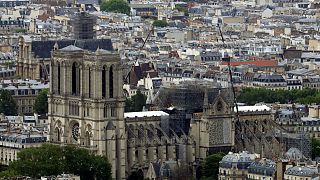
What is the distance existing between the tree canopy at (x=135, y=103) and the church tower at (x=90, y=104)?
12613 millimetres

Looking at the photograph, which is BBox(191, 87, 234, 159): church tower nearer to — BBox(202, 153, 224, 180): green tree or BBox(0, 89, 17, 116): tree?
BBox(202, 153, 224, 180): green tree

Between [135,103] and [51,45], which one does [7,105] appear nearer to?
[135,103]

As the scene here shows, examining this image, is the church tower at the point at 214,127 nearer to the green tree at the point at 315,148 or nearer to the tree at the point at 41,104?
the green tree at the point at 315,148

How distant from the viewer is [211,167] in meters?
126

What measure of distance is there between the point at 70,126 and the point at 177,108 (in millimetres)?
6211

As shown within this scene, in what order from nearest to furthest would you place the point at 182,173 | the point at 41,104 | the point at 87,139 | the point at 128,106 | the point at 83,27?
1. the point at 182,173
2. the point at 87,139
3. the point at 83,27
4. the point at 128,106
5. the point at 41,104

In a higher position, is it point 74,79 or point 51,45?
point 74,79

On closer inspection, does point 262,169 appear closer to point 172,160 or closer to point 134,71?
point 172,160

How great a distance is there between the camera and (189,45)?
198875 millimetres

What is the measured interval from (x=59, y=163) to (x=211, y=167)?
29.6ft

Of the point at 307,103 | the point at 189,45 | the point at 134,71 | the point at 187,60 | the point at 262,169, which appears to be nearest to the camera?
the point at 262,169

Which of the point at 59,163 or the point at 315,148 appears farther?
the point at 315,148

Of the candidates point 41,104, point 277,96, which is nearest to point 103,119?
point 41,104

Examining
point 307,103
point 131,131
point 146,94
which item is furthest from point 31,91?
point 131,131
